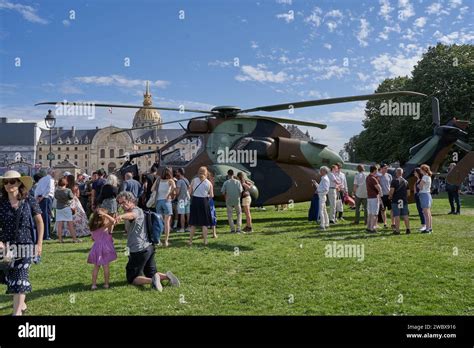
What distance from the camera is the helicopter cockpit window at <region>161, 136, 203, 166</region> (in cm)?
1402

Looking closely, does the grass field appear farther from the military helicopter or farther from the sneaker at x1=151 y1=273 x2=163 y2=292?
the military helicopter

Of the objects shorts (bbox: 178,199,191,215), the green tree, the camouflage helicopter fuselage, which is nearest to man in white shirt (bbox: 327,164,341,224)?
the camouflage helicopter fuselage

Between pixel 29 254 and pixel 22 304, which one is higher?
pixel 29 254

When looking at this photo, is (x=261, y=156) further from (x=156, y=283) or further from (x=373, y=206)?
(x=156, y=283)

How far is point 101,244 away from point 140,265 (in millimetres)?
746

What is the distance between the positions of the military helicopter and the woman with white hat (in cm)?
836

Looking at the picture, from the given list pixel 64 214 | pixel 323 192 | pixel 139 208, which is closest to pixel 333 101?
pixel 323 192

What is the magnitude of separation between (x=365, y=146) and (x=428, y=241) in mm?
38028

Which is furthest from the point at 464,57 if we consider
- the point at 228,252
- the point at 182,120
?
the point at 228,252

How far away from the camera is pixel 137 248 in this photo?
6555 millimetres

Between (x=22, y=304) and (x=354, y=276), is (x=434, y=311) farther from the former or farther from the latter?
(x=22, y=304)

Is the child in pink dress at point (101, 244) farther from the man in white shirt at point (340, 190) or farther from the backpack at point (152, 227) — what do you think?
the man in white shirt at point (340, 190)

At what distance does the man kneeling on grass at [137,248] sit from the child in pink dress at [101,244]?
0.32 metres
